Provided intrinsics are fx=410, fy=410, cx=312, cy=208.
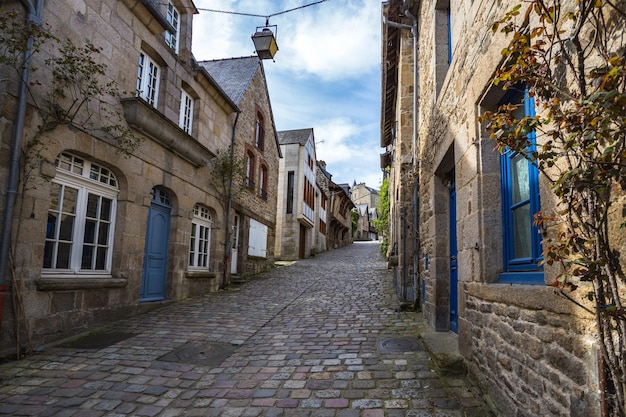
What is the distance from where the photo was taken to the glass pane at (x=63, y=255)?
5.92 metres

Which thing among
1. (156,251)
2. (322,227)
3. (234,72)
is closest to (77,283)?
(156,251)

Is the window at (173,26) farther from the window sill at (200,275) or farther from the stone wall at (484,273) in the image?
the stone wall at (484,273)

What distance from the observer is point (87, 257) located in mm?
6469

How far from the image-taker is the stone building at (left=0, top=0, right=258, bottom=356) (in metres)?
5.07

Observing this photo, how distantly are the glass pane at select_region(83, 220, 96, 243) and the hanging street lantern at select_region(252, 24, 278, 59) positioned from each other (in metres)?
4.45

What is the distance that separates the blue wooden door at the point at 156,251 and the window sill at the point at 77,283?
3.56 feet

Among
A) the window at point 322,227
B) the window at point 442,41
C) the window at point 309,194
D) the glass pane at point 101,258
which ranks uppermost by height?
the window at point 309,194

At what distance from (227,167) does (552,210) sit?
9761 mm

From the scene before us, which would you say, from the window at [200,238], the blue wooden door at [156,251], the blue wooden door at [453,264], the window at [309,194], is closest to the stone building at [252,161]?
the window at [200,238]

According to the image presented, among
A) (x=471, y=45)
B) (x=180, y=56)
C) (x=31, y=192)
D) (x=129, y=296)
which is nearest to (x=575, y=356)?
(x=471, y=45)

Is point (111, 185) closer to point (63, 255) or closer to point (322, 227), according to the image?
point (63, 255)

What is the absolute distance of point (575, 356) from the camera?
2084 mm

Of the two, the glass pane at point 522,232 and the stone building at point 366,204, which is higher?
the stone building at point 366,204

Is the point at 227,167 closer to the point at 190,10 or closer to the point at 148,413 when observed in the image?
the point at 190,10
